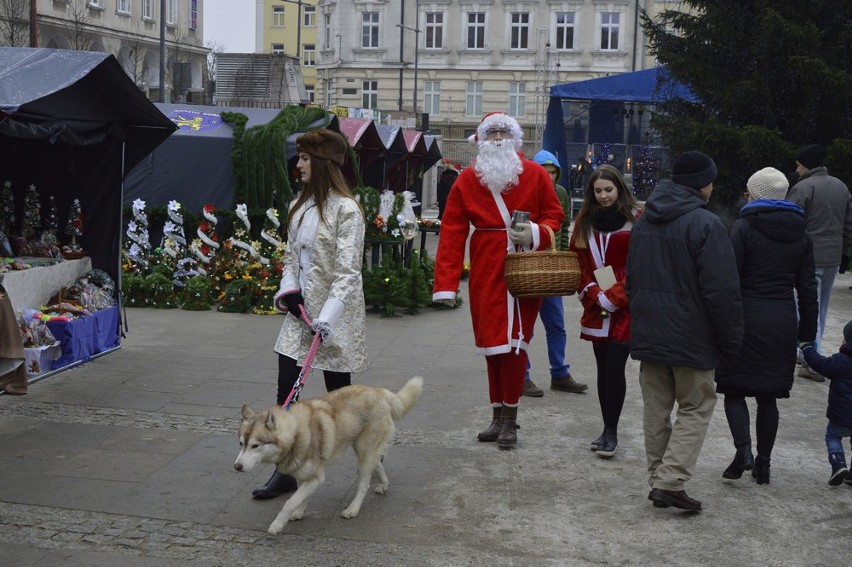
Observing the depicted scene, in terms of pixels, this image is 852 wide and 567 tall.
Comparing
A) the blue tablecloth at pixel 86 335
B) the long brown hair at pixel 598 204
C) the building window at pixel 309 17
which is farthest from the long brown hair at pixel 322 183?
the building window at pixel 309 17

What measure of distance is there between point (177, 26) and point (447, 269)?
5532 centimetres

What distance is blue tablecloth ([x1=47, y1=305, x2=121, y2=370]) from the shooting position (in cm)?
812

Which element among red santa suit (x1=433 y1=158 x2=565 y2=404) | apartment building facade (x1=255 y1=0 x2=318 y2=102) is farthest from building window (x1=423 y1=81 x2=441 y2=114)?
red santa suit (x1=433 y1=158 x2=565 y2=404)

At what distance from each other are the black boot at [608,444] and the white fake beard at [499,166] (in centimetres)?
161

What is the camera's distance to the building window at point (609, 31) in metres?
65.8

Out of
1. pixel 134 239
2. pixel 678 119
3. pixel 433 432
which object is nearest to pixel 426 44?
pixel 678 119

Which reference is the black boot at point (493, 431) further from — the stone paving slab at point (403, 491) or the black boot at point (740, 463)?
the black boot at point (740, 463)

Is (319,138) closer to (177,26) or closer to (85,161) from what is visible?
(85,161)

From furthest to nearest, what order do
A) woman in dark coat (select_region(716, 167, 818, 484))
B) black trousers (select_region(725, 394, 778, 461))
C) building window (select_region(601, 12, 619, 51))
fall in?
1. building window (select_region(601, 12, 619, 51))
2. black trousers (select_region(725, 394, 778, 461))
3. woman in dark coat (select_region(716, 167, 818, 484))

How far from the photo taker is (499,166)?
640 cm

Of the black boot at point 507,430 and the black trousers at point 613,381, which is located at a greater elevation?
the black trousers at point 613,381

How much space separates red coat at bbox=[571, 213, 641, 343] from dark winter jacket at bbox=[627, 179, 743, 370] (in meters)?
0.72

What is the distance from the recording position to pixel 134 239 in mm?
12656

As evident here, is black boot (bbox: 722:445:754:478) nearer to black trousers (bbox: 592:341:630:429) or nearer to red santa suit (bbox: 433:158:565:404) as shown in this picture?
black trousers (bbox: 592:341:630:429)
